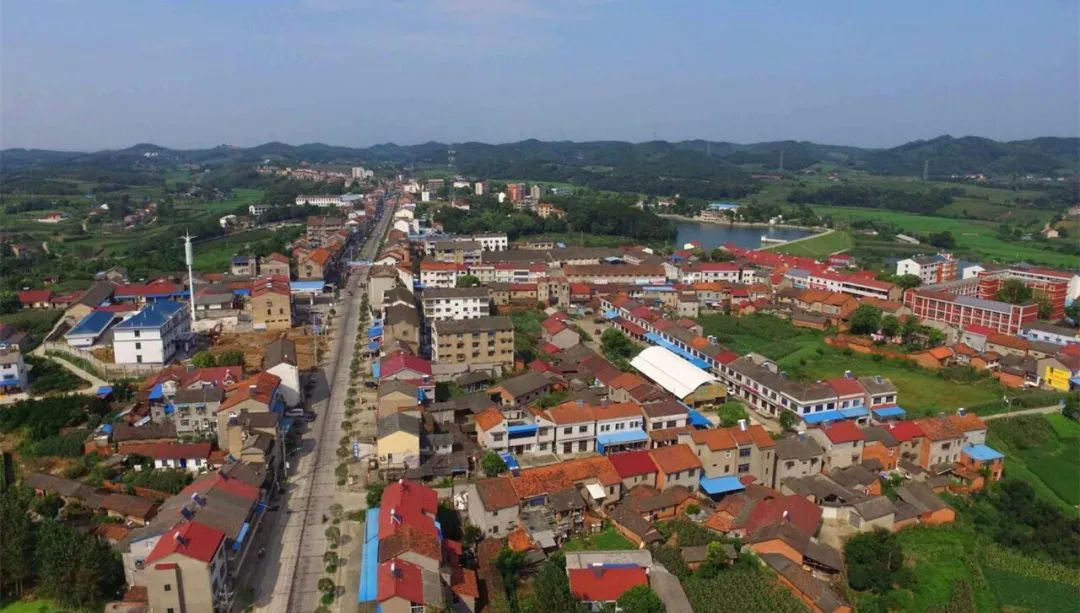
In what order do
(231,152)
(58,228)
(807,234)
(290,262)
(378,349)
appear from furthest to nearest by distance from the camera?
(231,152)
(807,234)
(58,228)
(290,262)
(378,349)

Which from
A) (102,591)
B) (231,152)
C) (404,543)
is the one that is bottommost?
(102,591)

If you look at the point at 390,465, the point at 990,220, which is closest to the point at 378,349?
the point at 390,465

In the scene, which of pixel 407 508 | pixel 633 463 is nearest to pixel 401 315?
pixel 633 463

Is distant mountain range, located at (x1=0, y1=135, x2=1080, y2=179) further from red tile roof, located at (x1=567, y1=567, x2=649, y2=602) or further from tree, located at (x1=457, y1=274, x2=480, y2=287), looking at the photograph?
red tile roof, located at (x1=567, y1=567, x2=649, y2=602)

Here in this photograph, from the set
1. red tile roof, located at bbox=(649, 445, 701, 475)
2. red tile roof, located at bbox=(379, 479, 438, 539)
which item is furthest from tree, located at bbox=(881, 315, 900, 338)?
red tile roof, located at bbox=(379, 479, 438, 539)

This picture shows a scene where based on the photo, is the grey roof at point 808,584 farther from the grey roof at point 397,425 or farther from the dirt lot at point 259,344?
the dirt lot at point 259,344

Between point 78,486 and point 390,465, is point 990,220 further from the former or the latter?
point 78,486
